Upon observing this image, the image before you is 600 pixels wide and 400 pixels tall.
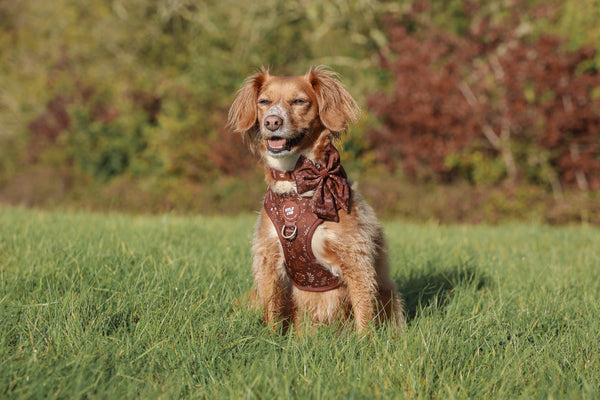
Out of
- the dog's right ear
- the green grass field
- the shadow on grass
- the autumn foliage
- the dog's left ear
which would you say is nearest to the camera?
the green grass field

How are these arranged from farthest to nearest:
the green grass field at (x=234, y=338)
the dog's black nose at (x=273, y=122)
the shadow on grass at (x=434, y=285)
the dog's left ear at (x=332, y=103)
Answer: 1. the shadow on grass at (x=434, y=285)
2. the dog's left ear at (x=332, y=103)
3. the dog's black nose at (x=273, y=122)
4. the green grass field at (x=234, y=338)

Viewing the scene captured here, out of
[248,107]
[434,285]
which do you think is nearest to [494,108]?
[434,285]

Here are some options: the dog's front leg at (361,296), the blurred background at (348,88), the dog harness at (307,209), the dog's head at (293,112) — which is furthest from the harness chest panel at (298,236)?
the blurred background at (348,88)

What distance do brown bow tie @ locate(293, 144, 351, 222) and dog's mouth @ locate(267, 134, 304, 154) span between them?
15cm

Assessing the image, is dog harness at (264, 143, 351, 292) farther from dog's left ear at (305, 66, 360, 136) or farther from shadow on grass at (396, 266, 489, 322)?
shadow on grass at (396, 266, 489, 322)

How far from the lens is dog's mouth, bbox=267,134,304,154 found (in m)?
3.04

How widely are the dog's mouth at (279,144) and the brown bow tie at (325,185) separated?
0.15 meters

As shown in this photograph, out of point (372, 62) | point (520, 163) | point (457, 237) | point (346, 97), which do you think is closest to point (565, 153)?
point (520, 163)

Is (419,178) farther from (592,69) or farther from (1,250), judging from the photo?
(1,250)

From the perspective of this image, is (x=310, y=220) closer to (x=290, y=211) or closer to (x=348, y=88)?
(x=290, y=211)

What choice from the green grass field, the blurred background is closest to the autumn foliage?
the blurred background

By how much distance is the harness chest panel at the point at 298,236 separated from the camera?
120 inches

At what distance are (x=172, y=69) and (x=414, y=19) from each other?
353 inches

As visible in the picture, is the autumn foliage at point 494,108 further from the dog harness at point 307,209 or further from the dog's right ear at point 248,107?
the dog harness at point 307,209
